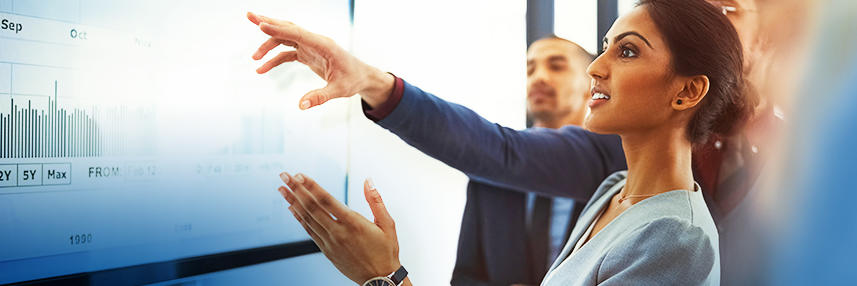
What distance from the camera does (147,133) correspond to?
113 cm

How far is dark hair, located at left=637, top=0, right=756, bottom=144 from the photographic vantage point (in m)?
1.37

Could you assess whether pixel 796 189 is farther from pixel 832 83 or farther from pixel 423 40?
pixel 423 40

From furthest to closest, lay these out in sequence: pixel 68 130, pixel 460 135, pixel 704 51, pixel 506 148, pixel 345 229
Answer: pixel 506 148, pixel 460 135, pixel 704 51, pixel 345 229, pixel 68 130

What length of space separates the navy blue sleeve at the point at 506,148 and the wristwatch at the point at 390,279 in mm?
328

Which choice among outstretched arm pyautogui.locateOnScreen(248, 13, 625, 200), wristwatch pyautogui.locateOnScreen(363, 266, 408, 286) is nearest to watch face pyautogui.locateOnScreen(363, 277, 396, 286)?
wristwatch pyautogui.locateOnScreen(363, 266, 408, 286)

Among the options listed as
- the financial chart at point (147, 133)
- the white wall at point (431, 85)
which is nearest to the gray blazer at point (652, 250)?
the white wall at point (431, 85)

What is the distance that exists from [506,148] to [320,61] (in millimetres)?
590

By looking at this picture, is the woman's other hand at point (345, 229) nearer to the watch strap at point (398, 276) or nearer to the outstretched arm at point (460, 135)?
the watch strap at point (398, 276)

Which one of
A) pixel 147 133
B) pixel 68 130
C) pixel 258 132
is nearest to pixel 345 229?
pixel 258 132

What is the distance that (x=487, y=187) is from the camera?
5.28 feet

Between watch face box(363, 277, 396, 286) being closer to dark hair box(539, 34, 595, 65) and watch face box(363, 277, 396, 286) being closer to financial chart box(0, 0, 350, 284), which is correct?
financial chart box(0, 0, 350, 284)

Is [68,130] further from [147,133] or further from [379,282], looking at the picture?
[379,282]

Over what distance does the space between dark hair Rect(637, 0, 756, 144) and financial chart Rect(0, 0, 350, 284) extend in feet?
2.46

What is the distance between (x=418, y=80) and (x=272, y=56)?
376 mm
